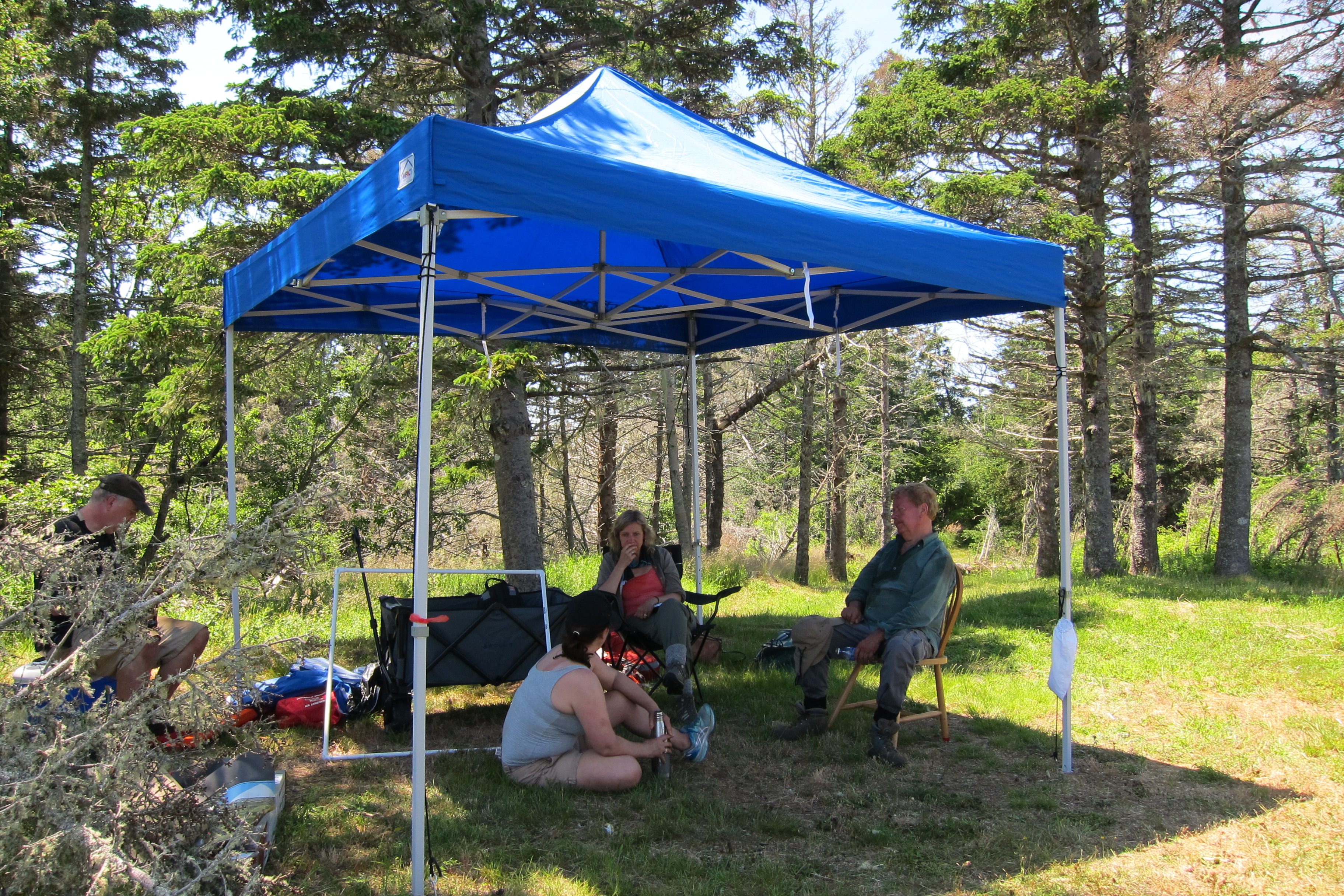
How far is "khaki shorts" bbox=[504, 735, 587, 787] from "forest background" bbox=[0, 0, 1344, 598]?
4.76ft

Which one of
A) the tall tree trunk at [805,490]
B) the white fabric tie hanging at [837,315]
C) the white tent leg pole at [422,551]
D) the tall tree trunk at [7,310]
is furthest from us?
the tall tree trunk at [805,490]

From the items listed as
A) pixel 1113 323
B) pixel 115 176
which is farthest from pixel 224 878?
pixel 1113 323

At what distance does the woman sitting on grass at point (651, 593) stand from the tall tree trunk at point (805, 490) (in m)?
7.68

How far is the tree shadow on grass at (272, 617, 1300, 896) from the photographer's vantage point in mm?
2711

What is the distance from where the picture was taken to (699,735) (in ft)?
12.2

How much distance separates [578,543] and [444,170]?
1588 cm

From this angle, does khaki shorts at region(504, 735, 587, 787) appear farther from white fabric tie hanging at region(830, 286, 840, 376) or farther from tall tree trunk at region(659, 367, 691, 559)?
tall tree trunk at region(659, 367, 691, 559)

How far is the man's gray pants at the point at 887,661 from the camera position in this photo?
3.83 meters

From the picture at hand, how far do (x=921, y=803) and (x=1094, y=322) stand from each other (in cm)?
723

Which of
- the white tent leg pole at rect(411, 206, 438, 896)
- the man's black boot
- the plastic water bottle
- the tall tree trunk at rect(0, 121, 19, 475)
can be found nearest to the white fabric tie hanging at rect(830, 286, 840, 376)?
the man's black boot

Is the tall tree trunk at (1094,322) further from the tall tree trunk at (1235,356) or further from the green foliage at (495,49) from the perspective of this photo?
the green foliage at (495,49)

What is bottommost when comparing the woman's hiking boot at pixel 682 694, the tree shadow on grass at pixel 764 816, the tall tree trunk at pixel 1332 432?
the tree shadow on grass at pixel 764 816

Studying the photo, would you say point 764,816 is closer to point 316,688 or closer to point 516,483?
point 316,688

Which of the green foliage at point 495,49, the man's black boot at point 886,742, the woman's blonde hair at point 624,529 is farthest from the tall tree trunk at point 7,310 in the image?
the man's black boot at point 886,742
